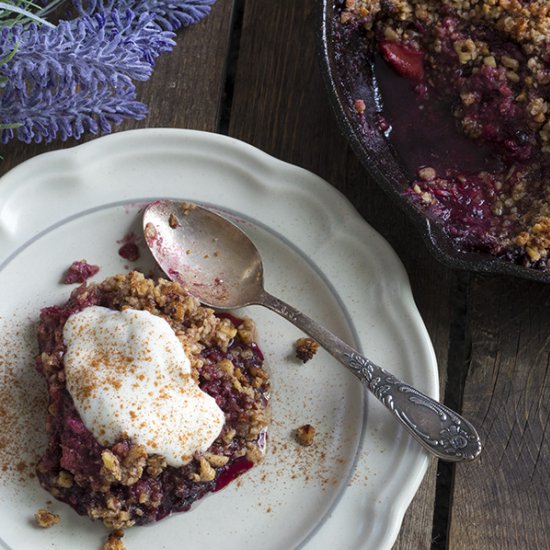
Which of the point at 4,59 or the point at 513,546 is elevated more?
the point at 4,59

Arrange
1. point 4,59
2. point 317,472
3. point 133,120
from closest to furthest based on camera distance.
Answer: point 4,59 < point 317,472 < point 133,120

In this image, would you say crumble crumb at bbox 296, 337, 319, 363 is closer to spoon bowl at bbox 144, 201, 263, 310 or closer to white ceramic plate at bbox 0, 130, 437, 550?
white ceramic plate at bbox 0, 130, 437, 550

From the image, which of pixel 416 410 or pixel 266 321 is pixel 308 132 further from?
pixel 416 410

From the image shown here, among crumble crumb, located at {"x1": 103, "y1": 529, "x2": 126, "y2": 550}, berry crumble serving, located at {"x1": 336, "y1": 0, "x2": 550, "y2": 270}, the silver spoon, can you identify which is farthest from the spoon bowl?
crumble crumb, located at {"x1": 103, "y1": 529, "x2": 126, "y2": 550}

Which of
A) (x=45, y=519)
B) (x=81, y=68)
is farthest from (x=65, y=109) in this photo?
(x=45, y=519)

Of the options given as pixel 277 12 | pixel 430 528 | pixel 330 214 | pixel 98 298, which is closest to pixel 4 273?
pixel 98 298

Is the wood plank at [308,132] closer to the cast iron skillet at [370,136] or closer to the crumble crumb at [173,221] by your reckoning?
the cast iron skillet at [370,136]

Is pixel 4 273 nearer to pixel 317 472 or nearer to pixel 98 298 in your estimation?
pixel 98 298

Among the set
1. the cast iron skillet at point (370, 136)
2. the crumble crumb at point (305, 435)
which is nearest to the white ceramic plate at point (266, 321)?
the crumble crumb at point (305, 435)
